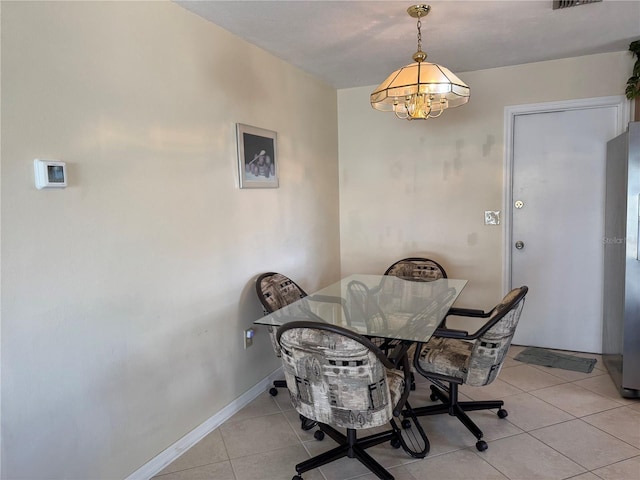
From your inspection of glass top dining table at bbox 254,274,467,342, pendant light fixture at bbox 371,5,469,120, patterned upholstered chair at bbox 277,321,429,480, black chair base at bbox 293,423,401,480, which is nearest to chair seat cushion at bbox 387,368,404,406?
patterned upholstered chair at bbox 277,321,429,480

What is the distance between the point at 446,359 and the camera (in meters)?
2.41

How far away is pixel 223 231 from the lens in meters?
2.67

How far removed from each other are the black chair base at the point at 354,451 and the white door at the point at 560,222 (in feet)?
7.05

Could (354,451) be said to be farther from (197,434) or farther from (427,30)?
(427,30)

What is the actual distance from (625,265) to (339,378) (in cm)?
220

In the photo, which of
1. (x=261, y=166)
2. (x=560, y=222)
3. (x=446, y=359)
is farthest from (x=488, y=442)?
(x=261, y=166)

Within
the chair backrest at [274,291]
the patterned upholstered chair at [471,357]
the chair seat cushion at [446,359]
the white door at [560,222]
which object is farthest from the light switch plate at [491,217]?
the chair backrest at [274,291]

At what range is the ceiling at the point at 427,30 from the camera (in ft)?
7.70

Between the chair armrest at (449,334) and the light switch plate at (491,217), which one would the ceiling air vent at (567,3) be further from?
the chair armrest at (449,334)

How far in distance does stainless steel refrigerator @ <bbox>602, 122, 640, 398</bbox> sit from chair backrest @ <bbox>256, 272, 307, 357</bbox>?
7.15 ft

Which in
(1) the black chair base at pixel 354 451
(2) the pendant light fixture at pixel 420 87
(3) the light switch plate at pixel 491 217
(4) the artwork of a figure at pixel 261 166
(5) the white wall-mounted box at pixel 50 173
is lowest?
(1) the black chair base at pixel 354 451

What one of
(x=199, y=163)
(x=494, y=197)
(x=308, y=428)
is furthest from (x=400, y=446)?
(x=494, y=197)

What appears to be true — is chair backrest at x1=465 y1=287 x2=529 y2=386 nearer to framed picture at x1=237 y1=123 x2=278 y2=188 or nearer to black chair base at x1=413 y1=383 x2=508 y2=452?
black chair base at x1=413 y1=383 x2=508 y2=452

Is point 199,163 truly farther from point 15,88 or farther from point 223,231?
point 15,88
